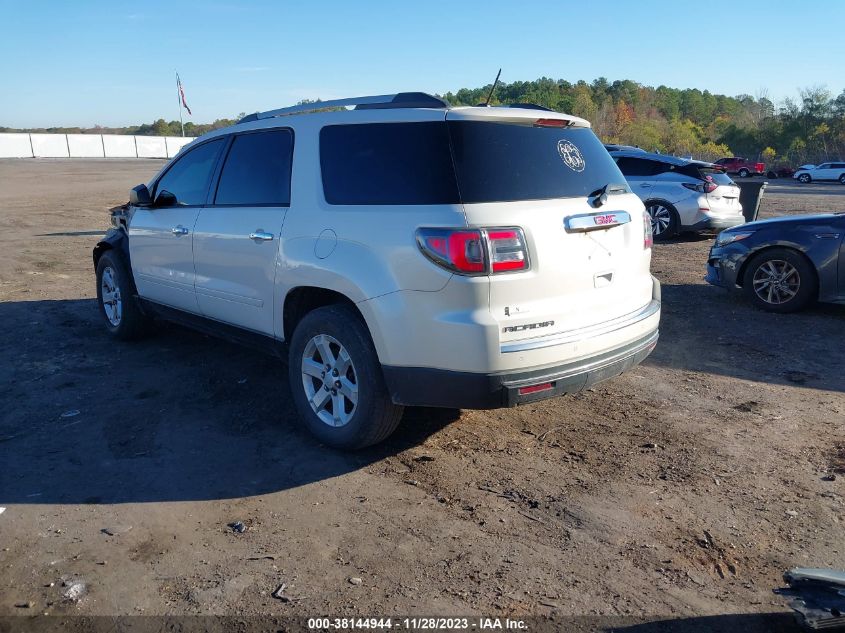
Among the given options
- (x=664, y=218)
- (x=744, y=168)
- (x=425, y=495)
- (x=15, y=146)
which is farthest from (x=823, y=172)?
(x=15, y=146)

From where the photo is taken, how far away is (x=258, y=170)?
4.74 metres

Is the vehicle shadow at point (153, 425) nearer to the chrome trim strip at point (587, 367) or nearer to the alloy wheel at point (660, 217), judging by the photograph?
the chrome trim strip at point (587, 367)

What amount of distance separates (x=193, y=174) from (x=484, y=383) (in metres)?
3.22

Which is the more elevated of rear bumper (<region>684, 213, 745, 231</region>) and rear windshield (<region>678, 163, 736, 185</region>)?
rear windshield (<region>678, 163, 736, 185</region>)

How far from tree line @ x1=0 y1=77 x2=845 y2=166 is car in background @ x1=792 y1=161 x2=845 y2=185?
15.7 m

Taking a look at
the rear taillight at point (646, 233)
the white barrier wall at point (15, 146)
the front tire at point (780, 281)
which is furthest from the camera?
the white barrier wall at point (15, 146)

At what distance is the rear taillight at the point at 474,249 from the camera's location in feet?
11.2

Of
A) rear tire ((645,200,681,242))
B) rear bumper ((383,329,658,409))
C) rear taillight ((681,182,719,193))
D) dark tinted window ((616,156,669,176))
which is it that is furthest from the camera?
dark tinted window ((616,156,669,176))

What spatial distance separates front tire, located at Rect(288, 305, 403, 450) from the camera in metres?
3.89

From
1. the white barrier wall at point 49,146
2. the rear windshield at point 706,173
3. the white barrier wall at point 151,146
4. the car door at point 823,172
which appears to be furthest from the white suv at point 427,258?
the white barrier wall at point 151,146

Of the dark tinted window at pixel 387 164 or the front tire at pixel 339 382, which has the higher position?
the dark tinted window at pixel 387 164

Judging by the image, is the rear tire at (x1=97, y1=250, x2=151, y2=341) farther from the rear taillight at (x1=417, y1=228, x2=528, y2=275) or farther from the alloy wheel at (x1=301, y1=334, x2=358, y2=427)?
the rear taillight at (x1=417, y1=228, x2=528, y2=275)

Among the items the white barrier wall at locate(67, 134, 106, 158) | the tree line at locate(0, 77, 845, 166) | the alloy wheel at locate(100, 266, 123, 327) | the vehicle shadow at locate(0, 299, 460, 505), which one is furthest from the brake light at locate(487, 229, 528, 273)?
the white barrier wall at locate(67, 134, 106, 158)

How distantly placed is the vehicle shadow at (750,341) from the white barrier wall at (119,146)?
77396 mm
